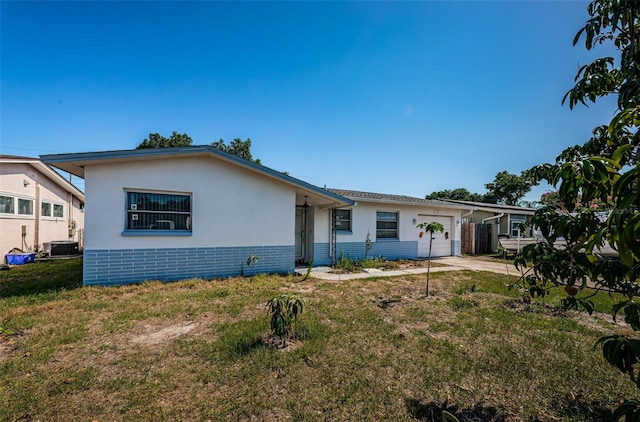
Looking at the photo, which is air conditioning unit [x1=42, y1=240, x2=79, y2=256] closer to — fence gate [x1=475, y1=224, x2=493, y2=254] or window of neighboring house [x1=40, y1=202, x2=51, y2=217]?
window of neighboring house [x1=40, y1=202, x2=51, y2=217]

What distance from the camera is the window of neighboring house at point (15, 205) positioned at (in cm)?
1073

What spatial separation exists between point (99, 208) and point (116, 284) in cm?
200

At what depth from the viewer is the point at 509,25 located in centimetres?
602

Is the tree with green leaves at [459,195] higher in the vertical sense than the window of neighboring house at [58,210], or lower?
higher

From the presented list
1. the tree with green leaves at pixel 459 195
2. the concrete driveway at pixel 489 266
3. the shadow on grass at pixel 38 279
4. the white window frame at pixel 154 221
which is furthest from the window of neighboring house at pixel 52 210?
the tree with green leaves at pixel 459 195

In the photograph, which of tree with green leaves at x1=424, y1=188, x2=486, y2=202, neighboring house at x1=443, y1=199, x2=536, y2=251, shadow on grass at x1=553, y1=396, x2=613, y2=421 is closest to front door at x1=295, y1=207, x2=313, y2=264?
shadow on grass at x1=553, y1=396, x2=613, y2=421

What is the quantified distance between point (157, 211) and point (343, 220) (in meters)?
7.00

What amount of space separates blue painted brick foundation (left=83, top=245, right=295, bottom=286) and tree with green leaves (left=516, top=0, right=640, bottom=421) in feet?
24.5

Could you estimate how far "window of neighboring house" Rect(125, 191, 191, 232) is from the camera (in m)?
7.26

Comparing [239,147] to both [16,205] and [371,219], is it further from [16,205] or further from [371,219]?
[371,219]

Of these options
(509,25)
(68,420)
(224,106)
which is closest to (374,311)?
(68,420)

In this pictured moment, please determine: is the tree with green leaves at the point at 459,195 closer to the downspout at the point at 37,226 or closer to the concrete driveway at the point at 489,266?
the concrete driveway at the point at 489,266

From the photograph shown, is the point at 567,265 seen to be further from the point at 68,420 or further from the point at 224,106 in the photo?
the point at 224,106

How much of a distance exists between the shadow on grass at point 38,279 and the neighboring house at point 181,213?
0.99 meters
